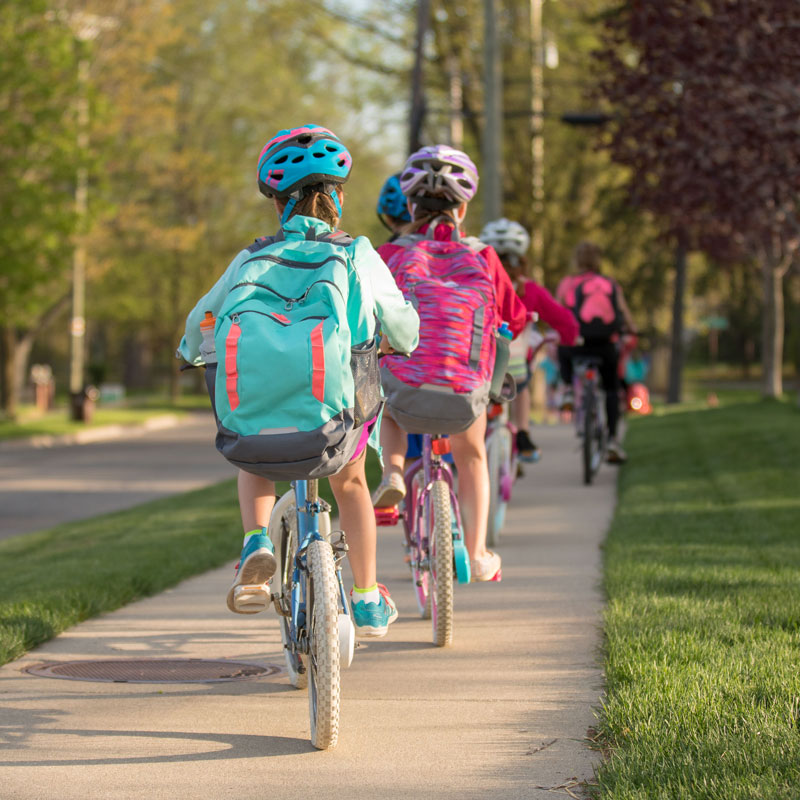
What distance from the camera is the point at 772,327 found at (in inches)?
1212

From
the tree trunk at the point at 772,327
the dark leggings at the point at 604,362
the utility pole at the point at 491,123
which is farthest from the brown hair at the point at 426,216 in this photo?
the tree trunk at the point at 772,327

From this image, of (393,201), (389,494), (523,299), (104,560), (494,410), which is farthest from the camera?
(104,560)

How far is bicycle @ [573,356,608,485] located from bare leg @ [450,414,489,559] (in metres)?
6.62

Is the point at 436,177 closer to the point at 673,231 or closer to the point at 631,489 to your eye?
the point at 631,489

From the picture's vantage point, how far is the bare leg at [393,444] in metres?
6.75

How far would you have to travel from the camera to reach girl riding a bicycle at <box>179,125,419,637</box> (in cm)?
454

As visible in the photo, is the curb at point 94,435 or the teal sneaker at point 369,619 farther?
the curb at point 94,435

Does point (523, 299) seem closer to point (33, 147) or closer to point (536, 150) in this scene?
point (33, 147)

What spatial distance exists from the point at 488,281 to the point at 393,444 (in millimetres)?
918

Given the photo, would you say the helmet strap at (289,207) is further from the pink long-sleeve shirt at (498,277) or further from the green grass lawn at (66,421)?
the green grass lawn at (66,421)

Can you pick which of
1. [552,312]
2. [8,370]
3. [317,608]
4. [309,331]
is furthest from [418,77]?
[317,608]

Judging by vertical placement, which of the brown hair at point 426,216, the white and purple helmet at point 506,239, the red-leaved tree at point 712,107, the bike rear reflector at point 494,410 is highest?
the red-leaved tree at point 712,107

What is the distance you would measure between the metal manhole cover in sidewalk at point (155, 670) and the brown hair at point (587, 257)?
7712 mm

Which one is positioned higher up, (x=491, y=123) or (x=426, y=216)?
(x=491, y=123)
